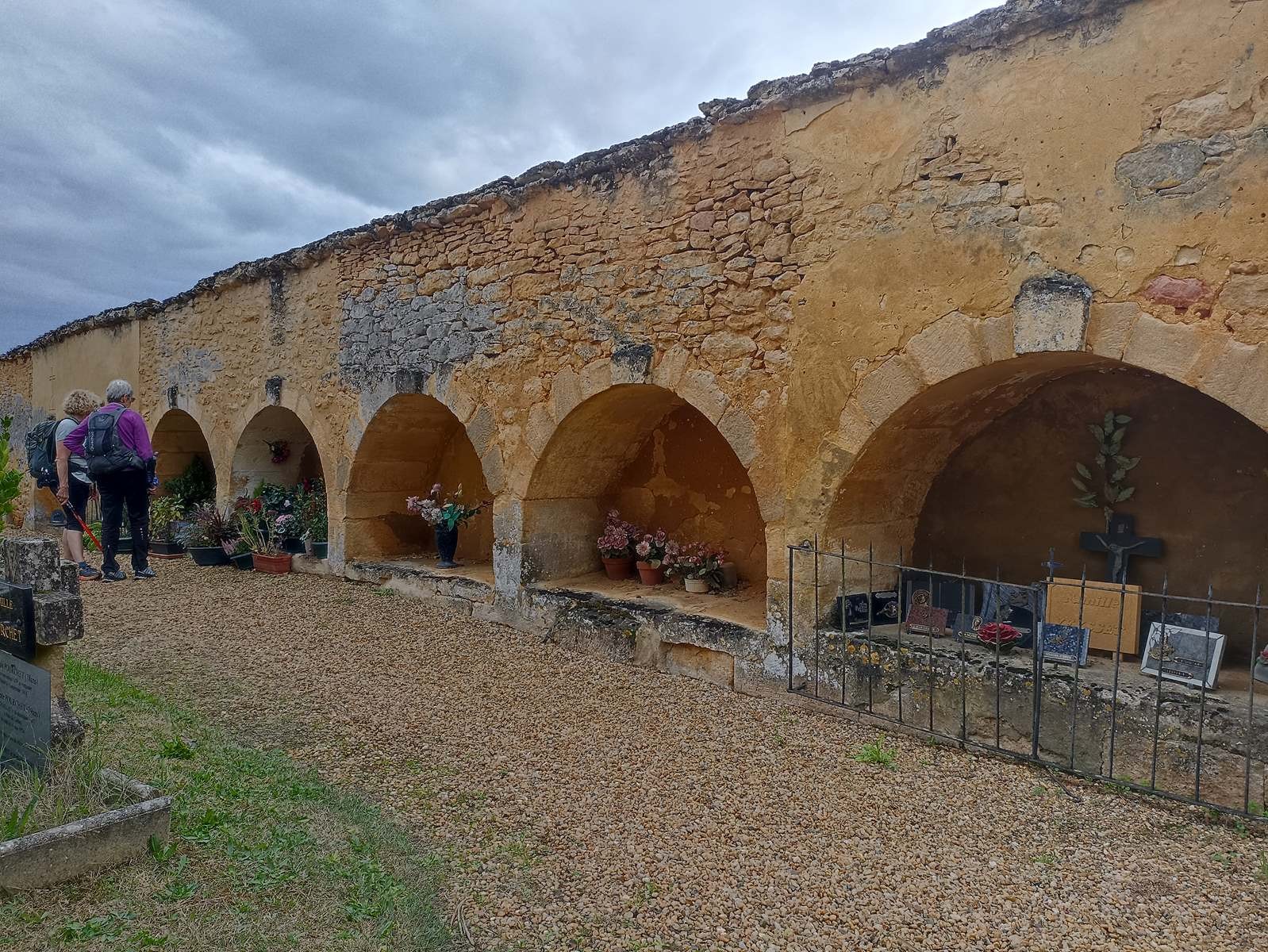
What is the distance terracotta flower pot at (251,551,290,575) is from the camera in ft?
27.2

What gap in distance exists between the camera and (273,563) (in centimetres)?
831

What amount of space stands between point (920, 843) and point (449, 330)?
17.2 feet

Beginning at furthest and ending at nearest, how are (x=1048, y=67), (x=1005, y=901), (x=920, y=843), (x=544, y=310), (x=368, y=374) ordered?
(x=368, y=374) → (x=544, y=310) → (x=1048, y=67) → (x=920, y=843) → (x=1005, y=901)

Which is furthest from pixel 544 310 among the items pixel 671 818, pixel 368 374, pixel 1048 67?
pixel 671 818

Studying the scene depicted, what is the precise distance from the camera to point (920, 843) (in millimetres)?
2982

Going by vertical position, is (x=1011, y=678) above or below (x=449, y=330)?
below

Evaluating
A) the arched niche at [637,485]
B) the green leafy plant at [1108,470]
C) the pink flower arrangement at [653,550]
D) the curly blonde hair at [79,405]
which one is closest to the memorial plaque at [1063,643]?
the green leafy plant at [1108,470]

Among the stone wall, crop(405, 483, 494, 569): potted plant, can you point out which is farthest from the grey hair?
crop(405, 483, 494, 569): potted plant

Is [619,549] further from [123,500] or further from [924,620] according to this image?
[123,500]

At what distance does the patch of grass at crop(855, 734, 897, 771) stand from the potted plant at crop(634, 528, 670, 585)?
248 centimetres

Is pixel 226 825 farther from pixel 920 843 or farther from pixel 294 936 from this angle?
pixel 920 843

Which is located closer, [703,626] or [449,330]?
[703,626]

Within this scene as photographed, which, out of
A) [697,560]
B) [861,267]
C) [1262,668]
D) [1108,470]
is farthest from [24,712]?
[1108,470]

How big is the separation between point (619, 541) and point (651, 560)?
1.34 feet
